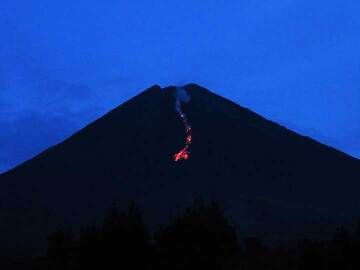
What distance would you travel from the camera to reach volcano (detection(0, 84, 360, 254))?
305 feet

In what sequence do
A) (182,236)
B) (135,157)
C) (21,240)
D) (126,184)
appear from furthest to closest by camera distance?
(135,157), (126,184), (21,240), (182,236)

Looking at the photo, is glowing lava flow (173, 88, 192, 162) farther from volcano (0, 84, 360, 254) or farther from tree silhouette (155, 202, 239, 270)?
tree silhouette (155, 202, 239, 270)

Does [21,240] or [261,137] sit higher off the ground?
[261,137]

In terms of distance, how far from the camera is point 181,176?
4358 inches

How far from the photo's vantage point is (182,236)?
27375mm

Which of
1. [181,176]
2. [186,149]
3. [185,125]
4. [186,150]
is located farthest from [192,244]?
[185,125]

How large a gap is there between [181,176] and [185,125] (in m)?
21.9

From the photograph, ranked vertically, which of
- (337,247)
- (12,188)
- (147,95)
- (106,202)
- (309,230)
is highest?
(147,95)

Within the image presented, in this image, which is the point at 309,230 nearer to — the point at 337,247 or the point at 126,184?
the point at 126,184

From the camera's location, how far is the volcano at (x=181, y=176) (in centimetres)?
9306

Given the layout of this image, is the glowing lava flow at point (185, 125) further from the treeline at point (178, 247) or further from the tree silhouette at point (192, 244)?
the tree silhouette at point (192, 244)

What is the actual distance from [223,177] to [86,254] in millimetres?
81322

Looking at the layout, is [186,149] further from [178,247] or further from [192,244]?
[192,244]

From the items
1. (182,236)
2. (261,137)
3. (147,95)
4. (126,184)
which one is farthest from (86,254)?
(147,95)
